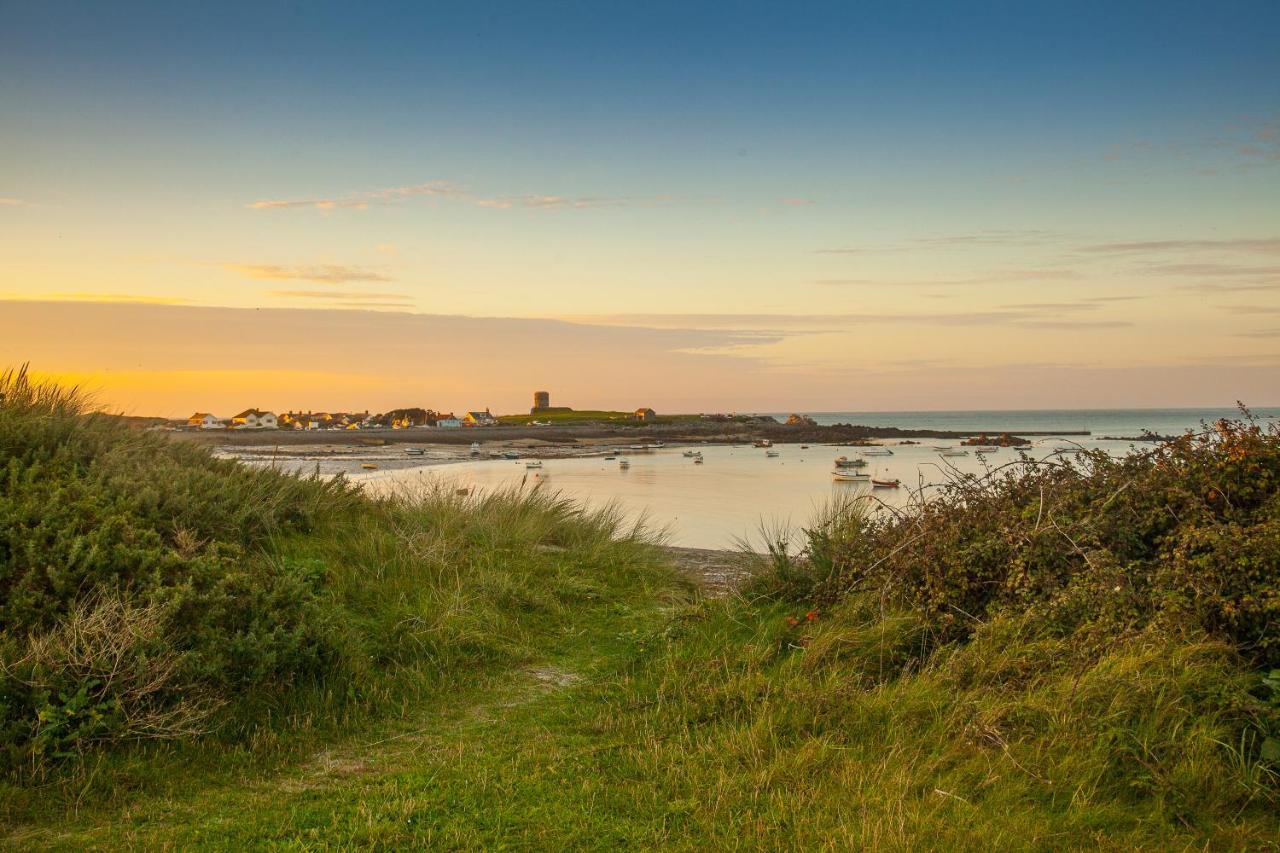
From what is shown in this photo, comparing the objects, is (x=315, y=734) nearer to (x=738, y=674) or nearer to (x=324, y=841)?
(x=324, y=841)

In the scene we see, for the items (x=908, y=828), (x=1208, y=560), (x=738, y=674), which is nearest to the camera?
(x=908, y=828)

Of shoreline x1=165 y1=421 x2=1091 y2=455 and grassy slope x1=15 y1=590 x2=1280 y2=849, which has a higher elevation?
shoreline x1=165 y1=421 x2=1091 y2=455

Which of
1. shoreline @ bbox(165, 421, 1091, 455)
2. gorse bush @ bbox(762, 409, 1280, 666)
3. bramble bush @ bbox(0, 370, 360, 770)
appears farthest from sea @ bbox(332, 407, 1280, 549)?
shoreline @ bbox(165, 421, 1091, 455)

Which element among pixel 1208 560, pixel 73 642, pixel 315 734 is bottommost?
pixel 315 734

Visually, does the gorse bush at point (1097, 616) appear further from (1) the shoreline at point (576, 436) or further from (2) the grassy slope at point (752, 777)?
(1) the shoreline at point (576, 436)

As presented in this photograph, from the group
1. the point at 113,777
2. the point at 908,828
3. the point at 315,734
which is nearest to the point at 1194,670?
the point at 908,828

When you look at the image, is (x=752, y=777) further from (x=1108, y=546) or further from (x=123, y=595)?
(x=123, y=595)

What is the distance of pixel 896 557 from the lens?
293 inches

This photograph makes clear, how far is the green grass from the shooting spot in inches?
175

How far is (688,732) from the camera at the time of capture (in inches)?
226

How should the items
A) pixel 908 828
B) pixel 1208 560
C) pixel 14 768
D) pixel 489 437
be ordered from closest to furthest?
pixel 908 828 → pixel 14 768 → pixel 1208 560 → pixel 489 437

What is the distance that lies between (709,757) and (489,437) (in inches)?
2358

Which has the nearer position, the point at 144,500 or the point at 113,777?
the point at 113,777

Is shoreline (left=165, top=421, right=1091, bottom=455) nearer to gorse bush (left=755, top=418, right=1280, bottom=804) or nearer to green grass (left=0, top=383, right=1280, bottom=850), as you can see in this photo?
green grass (left=0, top=383, right=1280, bottom=850)
